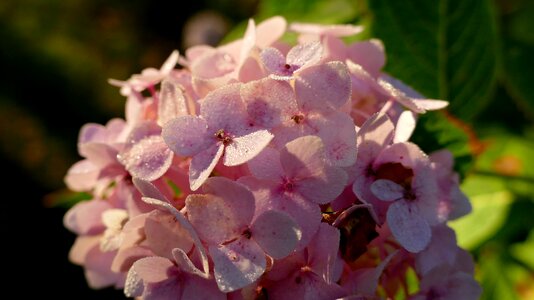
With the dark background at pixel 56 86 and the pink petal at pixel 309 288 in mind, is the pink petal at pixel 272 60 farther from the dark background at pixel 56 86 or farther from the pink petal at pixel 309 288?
the dark background at pixel 56 86

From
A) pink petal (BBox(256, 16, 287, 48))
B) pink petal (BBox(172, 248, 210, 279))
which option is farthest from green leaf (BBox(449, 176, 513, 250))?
pink petal (BBox(172, 248, 210, 279))

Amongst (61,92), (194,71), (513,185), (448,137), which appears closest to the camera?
(194,71)

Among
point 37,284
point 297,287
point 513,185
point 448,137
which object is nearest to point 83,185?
point 297,287

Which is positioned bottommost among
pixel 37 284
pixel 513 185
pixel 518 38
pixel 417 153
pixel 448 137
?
pixel 37 284

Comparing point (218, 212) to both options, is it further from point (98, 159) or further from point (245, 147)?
point (98, 159)

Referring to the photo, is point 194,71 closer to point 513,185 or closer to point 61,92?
point 513,185

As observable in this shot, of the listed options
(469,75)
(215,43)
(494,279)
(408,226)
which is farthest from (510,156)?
(215,43)
